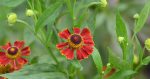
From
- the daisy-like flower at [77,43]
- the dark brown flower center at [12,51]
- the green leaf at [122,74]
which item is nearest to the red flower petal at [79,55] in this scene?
the daisy-like flower at [77,43]

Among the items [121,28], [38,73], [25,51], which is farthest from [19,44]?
[121,28]

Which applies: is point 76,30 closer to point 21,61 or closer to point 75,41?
point 75,41

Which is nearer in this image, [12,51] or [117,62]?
[117,62]

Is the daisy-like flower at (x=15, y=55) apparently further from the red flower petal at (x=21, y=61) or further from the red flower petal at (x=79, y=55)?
the red flower petal at (x=79, y=55)

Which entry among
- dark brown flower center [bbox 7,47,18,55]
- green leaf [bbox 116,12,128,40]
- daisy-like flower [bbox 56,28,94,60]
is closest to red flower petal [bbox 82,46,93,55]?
daisy-like flower [bbox 56,28,94,60]

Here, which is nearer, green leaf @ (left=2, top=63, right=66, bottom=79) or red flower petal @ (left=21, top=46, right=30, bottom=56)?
green leaf @ (left=2, top=63, right=66, bottom=79)

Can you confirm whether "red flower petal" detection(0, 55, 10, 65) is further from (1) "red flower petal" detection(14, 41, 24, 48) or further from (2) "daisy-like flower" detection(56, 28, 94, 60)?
(2) "daisy-like flower" detection(56, 28, 94, 60)

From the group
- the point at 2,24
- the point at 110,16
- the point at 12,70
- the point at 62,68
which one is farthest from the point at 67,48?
the point at 110,16
